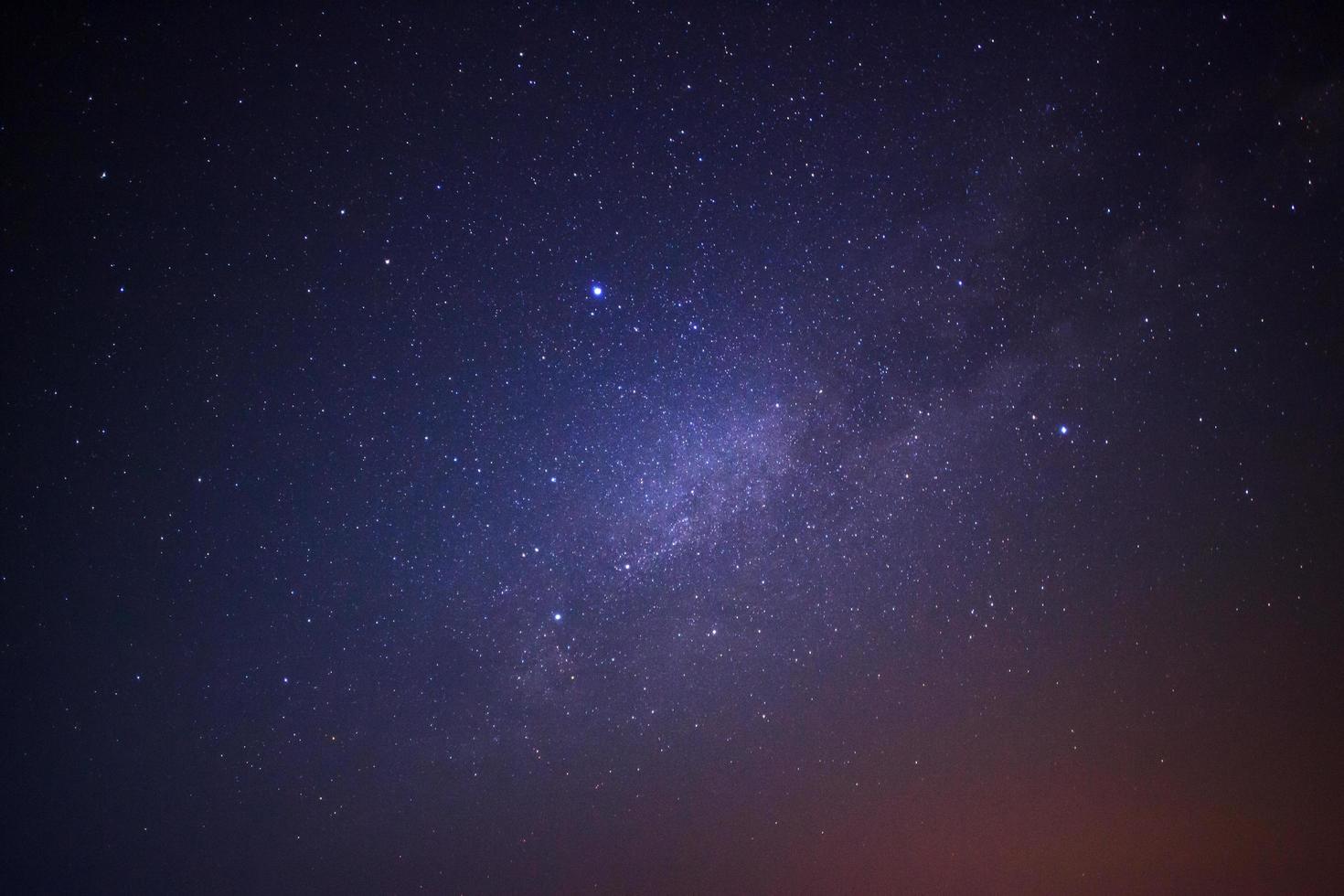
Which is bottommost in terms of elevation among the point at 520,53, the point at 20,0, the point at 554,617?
the point at 554,617

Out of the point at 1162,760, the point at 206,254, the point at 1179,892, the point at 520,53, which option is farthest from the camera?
the point at 1179,892

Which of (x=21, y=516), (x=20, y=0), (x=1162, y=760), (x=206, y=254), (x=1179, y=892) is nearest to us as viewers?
(x=20, y=0)

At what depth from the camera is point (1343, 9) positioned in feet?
13.2

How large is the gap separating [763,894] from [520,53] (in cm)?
725

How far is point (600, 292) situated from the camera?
4.11 m

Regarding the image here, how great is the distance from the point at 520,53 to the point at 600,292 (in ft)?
4.18

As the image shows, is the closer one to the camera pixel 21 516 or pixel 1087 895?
pixel 21 516

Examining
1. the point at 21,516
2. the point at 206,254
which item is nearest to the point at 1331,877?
the point at 206,254

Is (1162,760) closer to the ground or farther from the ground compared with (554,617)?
closer to the ground

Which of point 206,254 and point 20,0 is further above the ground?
point 20,0

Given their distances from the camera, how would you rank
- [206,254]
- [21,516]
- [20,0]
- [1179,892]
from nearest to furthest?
[20,0]
[206,254]
[21,516]
[1179,892]

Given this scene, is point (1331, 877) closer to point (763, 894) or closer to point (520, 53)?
point (763, 894)

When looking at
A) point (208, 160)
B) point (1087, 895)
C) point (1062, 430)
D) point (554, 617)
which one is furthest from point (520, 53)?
point (1087, 895)

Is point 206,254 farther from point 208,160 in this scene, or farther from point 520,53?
point 520,53
